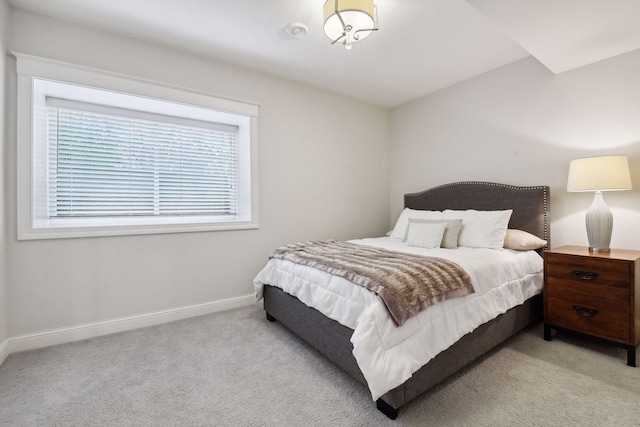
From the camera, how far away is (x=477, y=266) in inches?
78.5

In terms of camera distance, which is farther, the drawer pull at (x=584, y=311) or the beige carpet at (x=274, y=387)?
the drawer pull at (x=584, y=311)

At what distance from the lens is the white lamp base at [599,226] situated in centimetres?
216

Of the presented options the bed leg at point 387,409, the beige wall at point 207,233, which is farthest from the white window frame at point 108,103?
the bed leg at point 387,409

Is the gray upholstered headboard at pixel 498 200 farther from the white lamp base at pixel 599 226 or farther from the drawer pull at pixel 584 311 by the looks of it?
the drawer pull at pixel 584 311

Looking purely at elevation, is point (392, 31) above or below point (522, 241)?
above

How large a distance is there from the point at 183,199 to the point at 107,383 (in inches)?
68.1

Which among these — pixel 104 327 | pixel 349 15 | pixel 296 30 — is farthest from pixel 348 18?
pixel 104 327

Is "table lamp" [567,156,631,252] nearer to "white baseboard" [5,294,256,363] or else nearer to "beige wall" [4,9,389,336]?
"beige wall" [4,9,389,336]

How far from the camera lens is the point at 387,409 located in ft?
4.68

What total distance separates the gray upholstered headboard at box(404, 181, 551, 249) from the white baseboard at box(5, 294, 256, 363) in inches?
103

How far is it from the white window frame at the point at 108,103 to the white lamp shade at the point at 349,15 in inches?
54.4

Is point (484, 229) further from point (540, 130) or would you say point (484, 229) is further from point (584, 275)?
point (540, 130)

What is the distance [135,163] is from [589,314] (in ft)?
12.9

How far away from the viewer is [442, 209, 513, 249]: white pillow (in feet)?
8.54
